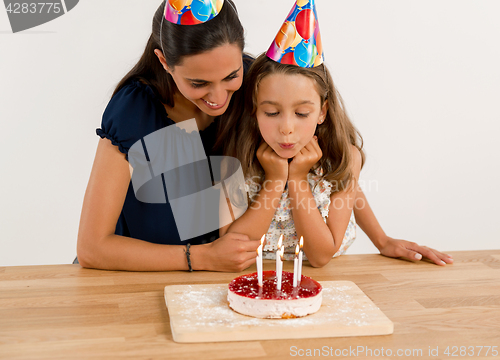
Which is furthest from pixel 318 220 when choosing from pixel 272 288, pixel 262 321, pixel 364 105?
pixel 364 105

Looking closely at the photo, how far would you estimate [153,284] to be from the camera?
4.36ft

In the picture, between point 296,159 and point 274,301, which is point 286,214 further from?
point 274,301

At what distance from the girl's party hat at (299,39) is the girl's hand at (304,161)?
0.26 meters

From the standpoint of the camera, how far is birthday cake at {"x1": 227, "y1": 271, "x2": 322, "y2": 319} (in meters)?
1.09

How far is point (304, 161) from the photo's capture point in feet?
5.40

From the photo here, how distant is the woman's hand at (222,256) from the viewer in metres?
1.44

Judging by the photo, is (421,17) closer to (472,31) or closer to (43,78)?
(472,31)

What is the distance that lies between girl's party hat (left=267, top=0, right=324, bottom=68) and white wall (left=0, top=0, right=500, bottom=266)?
59.5 inches

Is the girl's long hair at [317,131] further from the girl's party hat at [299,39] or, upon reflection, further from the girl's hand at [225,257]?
the girl's hand at [225,257]

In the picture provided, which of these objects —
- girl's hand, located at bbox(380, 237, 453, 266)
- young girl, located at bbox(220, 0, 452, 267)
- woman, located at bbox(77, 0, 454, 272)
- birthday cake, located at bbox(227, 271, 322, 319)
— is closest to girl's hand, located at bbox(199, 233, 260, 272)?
woman, located at bbox(77, 0, 454, 272)

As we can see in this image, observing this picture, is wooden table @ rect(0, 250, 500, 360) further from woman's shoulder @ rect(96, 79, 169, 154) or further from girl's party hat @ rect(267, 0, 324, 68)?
girl's party hat @ rect(267, 0, 324, 68)

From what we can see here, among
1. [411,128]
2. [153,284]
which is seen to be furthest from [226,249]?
[411,128]

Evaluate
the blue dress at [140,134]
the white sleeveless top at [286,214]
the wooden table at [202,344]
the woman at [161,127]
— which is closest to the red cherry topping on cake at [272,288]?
the wooden table at [202,344]

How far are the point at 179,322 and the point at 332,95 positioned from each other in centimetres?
93
